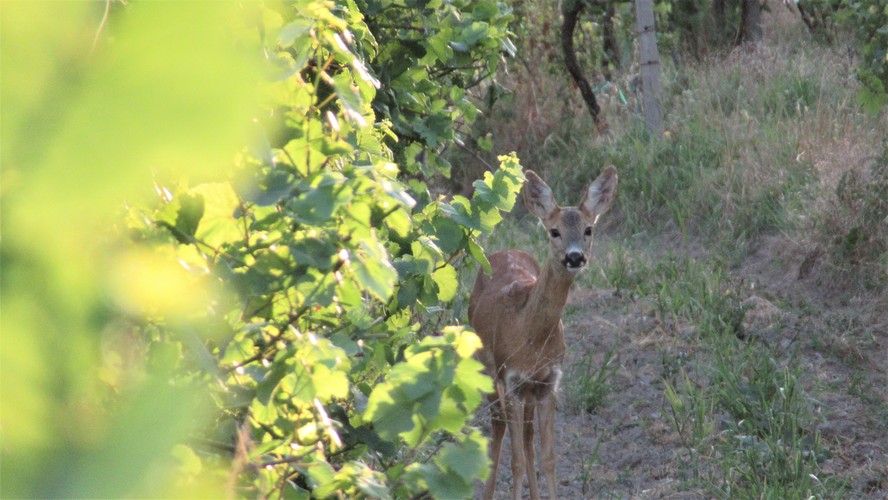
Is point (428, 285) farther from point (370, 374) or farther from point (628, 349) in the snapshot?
point (628, 349)

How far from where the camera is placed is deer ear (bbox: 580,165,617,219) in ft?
22.4

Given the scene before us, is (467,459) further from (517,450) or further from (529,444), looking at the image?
(529,444)

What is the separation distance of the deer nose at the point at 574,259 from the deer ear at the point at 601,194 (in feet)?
2.18

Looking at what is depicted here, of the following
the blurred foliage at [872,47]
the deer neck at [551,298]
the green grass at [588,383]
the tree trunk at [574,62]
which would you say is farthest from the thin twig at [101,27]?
the tree trunk at [574,62]

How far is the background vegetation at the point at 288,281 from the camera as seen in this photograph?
32 centimetres

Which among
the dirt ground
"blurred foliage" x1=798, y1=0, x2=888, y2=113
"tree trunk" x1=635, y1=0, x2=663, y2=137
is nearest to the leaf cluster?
the dirt ground

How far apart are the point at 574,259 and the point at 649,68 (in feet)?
16.8

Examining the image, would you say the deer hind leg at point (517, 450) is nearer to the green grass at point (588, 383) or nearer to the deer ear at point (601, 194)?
the green grass at point (588, 383)

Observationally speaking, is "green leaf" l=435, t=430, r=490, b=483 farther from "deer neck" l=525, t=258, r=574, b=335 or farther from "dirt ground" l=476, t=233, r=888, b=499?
"deer neck" l=525, t=258, r=574, b=335

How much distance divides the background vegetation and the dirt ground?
0.04 metres

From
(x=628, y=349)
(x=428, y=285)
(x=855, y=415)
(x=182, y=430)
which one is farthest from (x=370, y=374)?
(x=628, y=349)

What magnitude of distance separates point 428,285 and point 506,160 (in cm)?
41

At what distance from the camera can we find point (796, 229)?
8.11 m

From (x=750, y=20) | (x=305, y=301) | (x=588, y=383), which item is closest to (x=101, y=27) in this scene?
(x=305, y=301)
